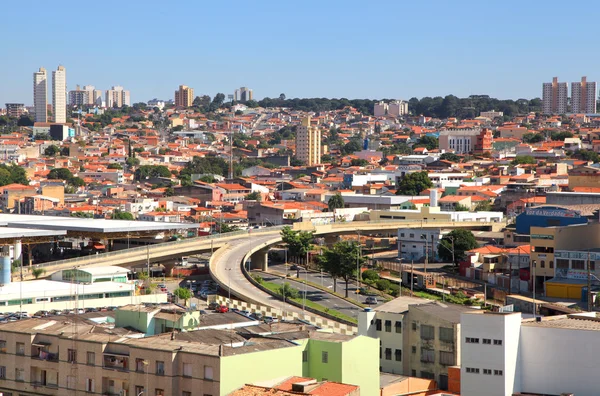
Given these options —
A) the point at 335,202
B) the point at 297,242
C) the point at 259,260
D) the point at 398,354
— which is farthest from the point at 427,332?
the point at 335,202

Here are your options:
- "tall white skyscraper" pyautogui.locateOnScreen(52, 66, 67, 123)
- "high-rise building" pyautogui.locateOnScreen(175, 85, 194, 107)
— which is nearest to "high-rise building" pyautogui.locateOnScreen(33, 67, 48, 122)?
"tall white skyscraper" pyautogui.locateOnScreen(52, 66, 67, 123)

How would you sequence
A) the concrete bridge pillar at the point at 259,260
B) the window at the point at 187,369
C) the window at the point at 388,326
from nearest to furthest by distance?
1. the window at the point at 187,369
2. the window at the point at 388,326
3. the concrete bridge pillar at the point at 259,260

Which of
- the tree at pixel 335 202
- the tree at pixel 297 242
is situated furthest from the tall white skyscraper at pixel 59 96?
the tree at pixel 297 242

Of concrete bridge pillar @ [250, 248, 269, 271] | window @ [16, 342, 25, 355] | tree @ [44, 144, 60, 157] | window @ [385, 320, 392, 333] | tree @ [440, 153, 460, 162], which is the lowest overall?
concrete bridge pillar @ [250, 248, 269, 271]

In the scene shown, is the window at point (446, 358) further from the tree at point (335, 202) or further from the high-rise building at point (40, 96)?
the high-rise building at point (40, 96)

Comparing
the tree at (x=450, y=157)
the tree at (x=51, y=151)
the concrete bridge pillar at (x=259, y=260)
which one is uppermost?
the tree at (x=450, y=157)

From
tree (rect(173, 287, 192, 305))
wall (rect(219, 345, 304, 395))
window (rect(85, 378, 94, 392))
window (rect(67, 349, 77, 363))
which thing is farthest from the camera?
tree (rect(173, 287, 192, 305))

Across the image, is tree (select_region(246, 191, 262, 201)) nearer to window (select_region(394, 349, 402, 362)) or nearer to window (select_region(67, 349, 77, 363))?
window (select_region(394, 349, 402, 362))
